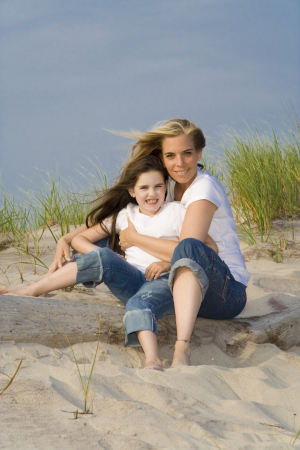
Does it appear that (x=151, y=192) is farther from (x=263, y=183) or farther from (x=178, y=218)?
(x=263, y=183)

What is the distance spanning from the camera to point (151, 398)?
1988mm

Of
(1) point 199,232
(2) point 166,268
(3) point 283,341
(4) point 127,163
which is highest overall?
(4) point 127,163

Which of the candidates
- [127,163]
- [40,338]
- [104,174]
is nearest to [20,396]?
[40,338]

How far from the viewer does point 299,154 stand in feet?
21.7

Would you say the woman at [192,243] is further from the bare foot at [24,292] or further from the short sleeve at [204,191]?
the bare foot at [24,292]

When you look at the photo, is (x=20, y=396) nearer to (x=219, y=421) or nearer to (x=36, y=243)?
(x=219, y=421)

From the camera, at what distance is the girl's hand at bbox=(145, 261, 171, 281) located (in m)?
2.91

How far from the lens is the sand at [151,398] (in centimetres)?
163

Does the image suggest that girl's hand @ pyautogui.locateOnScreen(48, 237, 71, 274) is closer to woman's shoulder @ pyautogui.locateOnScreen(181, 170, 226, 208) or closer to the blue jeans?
the blue jeans

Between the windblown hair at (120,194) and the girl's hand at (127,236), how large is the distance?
16 centimetres

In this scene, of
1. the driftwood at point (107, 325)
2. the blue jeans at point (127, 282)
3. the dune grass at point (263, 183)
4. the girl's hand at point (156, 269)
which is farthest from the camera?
the dune grass at point (263, 183)

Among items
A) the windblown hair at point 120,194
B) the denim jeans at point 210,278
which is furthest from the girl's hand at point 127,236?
the denim jeans at point 210,278

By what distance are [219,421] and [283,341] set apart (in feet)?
4.99

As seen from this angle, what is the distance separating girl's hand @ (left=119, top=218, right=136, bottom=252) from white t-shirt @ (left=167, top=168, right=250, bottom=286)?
402 millimetres
